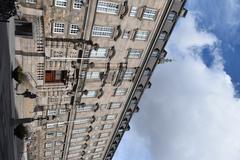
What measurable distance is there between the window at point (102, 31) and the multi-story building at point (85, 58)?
0.11 metres

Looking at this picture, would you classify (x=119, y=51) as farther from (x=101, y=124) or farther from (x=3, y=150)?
(x=3, y=150)

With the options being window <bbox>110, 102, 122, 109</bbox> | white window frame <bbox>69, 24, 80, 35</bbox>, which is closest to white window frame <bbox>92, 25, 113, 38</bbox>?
white window frame <bbox>69, 24, 80, 35</bbox>

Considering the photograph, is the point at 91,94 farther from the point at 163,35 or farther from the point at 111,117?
the point at 163,35

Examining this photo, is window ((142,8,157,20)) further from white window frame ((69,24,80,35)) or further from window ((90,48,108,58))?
white window frame ((69,24,80,35))

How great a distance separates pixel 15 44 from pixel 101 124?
83.5 ft

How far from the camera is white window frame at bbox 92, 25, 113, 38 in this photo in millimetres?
41594

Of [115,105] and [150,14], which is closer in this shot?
[150,14]

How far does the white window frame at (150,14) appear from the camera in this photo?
43.1 meters

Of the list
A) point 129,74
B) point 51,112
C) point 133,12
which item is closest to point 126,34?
point 133,12

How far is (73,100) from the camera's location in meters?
49.7

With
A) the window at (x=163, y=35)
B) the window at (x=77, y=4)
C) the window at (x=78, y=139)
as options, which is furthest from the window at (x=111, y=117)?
the window at (x=77, y=4)

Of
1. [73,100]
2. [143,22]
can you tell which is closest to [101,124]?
[73,100]

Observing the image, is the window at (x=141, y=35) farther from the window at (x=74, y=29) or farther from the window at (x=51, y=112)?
the window at (x=51, y=112)

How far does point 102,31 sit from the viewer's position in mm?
42250
